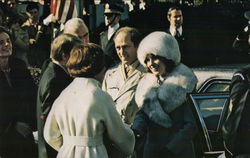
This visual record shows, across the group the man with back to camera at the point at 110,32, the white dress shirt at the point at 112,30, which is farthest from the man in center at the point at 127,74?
the white dress shirt at the point at 112,30

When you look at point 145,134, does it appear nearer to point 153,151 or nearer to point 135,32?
point 153,151

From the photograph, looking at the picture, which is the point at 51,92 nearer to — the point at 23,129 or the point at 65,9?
the point at 23,129

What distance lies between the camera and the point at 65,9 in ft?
24.6

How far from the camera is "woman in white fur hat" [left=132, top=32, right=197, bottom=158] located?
13.2 ft

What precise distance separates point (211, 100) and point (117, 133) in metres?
1.09

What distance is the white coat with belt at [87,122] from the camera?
333 cm

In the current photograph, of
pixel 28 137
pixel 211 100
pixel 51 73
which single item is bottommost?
pixel 28 137

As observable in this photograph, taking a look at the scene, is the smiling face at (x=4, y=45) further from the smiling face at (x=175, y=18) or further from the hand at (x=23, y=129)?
the smiling face at (x=175, y=18)

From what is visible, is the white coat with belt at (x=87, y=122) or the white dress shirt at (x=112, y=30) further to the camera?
the white dress shirt at (x=112, y=30)

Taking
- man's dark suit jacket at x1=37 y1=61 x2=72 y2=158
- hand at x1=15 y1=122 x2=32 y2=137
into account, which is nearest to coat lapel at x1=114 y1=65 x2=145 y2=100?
man's dark suit jacket at x1=37 y1=61 x2=72 y2=158

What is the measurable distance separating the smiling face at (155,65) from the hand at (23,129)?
1.18 metres

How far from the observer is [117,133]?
133 inches

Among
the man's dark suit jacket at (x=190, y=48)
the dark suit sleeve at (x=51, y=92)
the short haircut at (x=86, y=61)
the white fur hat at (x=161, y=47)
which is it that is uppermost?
the short haircut at (x=86, y=61)

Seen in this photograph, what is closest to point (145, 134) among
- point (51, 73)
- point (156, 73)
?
point (156, 73)
